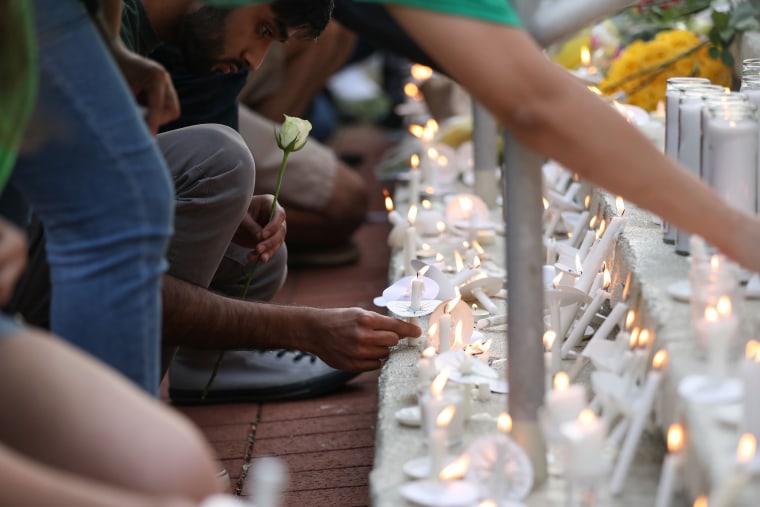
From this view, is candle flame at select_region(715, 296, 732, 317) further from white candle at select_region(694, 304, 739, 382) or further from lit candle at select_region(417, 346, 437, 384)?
lit candle at select_region(417, 346, 437, 384)

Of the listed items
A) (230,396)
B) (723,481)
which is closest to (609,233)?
(723,481)

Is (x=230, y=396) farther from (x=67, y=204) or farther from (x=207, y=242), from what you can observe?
(x=67, y=204)

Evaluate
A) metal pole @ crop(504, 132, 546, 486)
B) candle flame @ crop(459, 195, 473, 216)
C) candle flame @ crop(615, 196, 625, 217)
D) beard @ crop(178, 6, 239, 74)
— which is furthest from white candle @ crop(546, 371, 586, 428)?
candle flame @ crop(459, 195, 473, 216)

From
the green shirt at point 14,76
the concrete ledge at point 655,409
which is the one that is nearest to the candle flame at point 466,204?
the concrete ledge at point 655,409

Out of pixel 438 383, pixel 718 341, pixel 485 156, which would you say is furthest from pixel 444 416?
pixel 485 156

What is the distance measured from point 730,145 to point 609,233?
1.11 ft

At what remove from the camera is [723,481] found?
1.29 metres

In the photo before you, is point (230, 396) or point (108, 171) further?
point (230, 396)

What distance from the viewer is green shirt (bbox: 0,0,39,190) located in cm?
120

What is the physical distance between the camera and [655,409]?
1664mm

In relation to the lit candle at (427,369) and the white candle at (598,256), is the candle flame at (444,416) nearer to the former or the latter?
the lit candle at (427,369)

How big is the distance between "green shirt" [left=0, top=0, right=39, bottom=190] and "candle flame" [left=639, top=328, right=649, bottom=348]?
3.08ft

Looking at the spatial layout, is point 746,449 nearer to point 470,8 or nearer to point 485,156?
point 470,8

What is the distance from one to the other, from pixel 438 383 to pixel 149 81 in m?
0.58
